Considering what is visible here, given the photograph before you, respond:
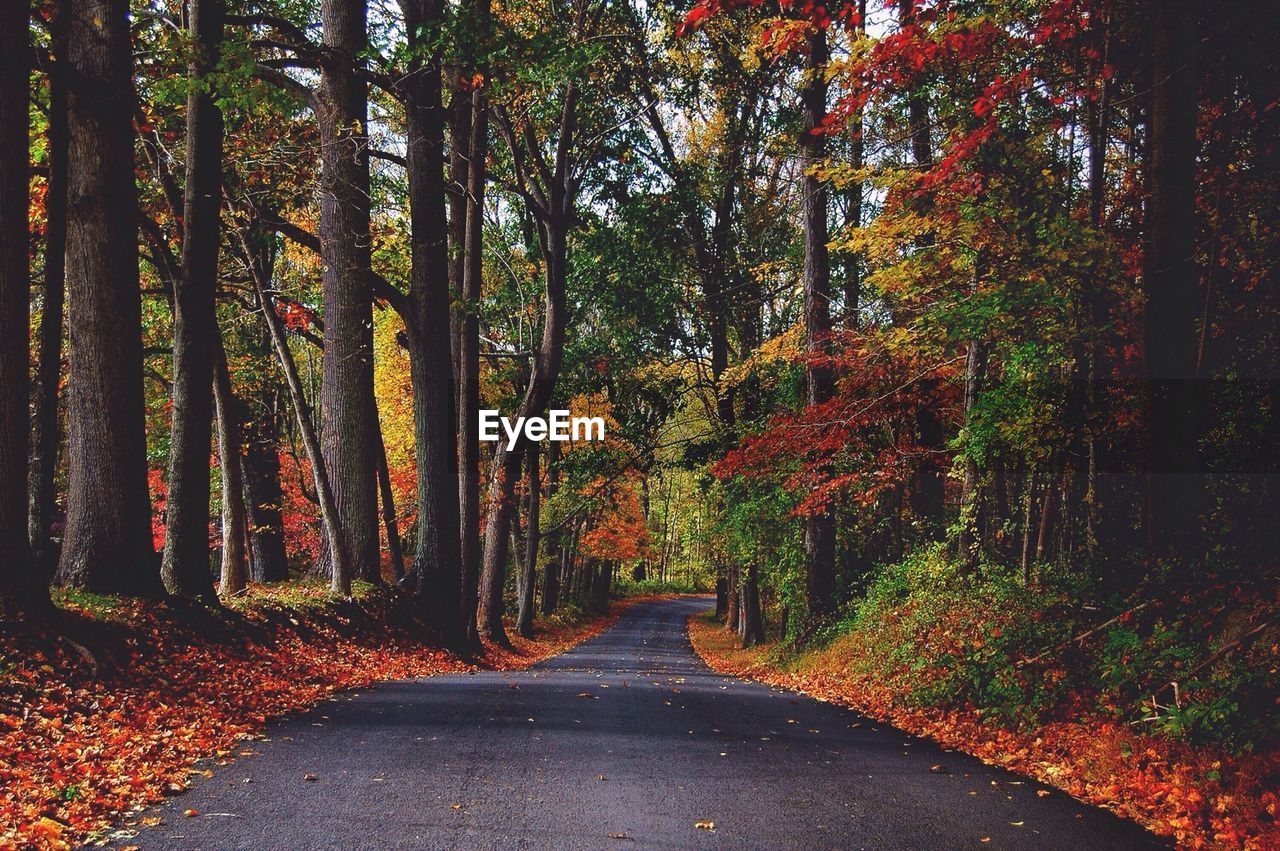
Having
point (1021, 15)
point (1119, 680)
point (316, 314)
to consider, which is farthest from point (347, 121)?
point (1119, 680)

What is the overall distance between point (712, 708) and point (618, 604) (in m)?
51.3

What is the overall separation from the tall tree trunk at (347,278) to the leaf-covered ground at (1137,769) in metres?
8.66

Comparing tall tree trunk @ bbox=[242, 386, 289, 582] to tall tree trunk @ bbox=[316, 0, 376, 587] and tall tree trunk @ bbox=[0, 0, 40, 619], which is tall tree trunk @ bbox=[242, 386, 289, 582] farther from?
tall tree trunk @ bbox=[0, 0, 40, 619]

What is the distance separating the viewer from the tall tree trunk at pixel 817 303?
16.1 metres

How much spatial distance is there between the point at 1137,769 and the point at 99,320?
10009 mm

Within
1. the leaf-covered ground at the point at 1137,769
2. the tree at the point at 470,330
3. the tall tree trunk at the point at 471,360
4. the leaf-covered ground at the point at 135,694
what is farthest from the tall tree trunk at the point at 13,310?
the tall tree trunk at the point at 471,360

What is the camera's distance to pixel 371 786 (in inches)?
226

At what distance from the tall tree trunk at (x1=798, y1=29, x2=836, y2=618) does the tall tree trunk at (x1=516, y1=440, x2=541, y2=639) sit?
31.0 ft

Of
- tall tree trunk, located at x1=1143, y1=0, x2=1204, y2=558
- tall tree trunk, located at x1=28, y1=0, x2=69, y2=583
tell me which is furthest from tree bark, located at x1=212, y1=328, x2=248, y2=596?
tall tree trunk, located at x1=1143, y1=0, x2=1204, y2=558

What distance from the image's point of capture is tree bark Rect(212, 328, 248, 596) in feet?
57.6

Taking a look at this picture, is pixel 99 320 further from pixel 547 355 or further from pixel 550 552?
pixel 550 552

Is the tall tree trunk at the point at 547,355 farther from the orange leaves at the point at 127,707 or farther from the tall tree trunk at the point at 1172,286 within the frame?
the tall tree trunk at the point at 1172,286

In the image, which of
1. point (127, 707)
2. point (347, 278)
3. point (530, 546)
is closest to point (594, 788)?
point (127, 707)

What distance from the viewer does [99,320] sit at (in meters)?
9.44
